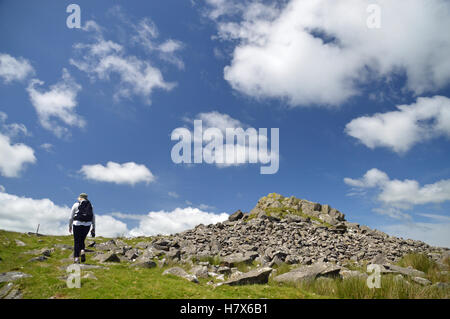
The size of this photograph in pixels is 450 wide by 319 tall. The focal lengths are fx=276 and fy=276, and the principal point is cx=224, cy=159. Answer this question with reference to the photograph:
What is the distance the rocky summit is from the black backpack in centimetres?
940

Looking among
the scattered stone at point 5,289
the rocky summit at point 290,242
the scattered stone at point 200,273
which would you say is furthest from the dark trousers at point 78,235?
the rocky summit at point 290,242

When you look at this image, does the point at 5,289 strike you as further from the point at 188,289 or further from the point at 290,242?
the point at 290,242

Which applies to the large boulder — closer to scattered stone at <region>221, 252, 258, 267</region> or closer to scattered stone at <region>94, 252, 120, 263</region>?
scattered stone at <region>221, 252, 258, 267</region>

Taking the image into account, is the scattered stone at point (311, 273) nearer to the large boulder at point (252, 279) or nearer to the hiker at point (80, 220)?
the large boulder at point (252, 279)

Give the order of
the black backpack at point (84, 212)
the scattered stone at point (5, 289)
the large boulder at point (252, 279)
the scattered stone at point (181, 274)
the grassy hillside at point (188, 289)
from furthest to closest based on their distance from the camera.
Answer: the black backpack at point (84, 212) < the scattered stone at point (181, 274) < the large boulder at point (252, 279) < the scattered stone at point (5, 289) < the grassy hillside at point (188, 289)

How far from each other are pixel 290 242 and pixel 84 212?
800 inches

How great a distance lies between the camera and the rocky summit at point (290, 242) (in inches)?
890

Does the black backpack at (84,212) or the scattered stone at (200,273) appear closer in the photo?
the black backpack at (84,212)

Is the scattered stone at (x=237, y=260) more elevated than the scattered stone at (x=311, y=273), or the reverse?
the scattered stone at (x=311, y=273)

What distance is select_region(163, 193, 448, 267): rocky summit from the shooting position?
22.6 m

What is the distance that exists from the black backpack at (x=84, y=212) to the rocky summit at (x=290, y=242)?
30.8ft

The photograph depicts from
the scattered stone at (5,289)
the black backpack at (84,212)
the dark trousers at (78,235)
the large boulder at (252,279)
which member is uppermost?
the black backpack at (84,212)
